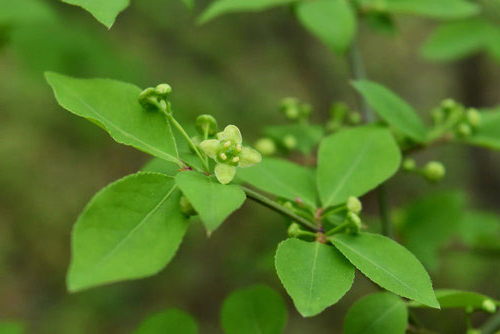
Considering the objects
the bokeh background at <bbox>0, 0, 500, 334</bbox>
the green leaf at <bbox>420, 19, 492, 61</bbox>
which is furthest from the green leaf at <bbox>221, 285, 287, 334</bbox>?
the bokeh background at <bbox>0, 0, 500, 334</bbox>

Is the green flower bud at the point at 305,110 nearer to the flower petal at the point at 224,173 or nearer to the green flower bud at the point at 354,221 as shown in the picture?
the green flower bud at the point at 354,221

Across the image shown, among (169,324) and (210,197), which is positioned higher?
(210,197)

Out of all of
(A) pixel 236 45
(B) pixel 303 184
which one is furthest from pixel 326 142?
(A) pixel 236 45

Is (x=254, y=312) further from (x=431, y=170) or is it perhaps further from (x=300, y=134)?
(x=431, y=170)

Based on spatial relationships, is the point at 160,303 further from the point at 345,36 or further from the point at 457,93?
the point at 345,36

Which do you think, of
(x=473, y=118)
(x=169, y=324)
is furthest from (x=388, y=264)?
(x=473, y=118)

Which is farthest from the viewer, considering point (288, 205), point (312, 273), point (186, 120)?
point (186, 120)
